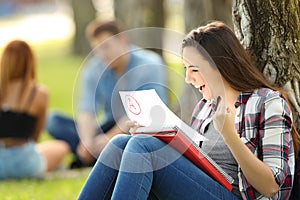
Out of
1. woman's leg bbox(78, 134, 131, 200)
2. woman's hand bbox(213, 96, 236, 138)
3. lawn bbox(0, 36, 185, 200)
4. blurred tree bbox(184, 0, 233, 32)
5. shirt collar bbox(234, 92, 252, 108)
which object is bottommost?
lawn bbox(0, 36, 185, 200)

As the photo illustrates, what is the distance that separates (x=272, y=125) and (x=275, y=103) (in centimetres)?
11

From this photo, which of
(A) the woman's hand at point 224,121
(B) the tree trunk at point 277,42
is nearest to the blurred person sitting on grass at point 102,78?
(B) the tree trunk at point 277,42

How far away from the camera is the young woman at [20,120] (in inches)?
287

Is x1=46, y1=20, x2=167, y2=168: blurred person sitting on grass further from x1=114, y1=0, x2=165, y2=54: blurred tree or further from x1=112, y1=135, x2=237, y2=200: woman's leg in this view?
x1=114, y1=0, x2=165, y2=54: blurred tree

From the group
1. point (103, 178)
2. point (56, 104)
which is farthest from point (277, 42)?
point (56, 104)

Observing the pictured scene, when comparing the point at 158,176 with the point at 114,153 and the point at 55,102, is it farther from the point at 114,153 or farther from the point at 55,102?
the point at 55,102

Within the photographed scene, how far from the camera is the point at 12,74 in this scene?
725 centimetres

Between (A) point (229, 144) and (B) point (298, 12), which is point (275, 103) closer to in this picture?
(A) point (229, 144)

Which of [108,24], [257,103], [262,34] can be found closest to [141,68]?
[108,24]

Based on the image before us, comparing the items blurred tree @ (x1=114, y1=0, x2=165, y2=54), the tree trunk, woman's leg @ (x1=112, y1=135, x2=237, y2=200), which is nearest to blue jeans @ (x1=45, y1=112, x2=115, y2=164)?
blurred tree @ (x1=114, y1=0, x2=165, y2=54)

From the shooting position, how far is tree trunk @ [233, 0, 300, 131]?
4332 mm

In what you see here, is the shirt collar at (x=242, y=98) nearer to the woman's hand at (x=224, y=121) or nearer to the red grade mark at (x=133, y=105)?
the woman's hand at (x=224, y=121)

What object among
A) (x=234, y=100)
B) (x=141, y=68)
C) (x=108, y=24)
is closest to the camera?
(x=234, y=100)

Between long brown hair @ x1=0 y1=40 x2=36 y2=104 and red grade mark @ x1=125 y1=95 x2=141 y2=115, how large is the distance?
3.16 metres
